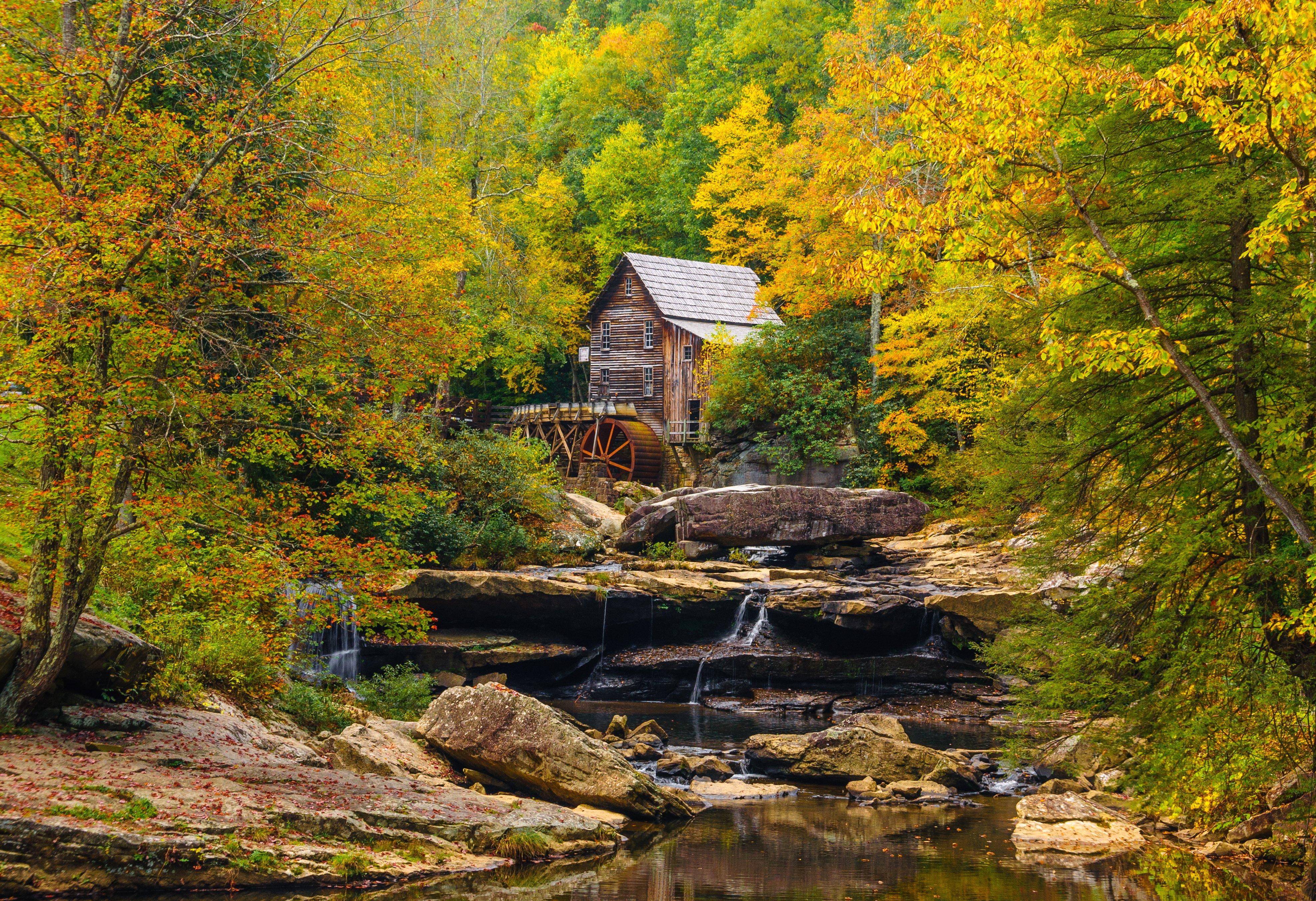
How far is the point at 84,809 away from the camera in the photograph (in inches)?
291

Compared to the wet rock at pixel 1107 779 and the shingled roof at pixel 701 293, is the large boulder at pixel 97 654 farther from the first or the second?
the shingled roof at pixel 701 293

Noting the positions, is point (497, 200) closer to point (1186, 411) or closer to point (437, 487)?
point (437, 487)

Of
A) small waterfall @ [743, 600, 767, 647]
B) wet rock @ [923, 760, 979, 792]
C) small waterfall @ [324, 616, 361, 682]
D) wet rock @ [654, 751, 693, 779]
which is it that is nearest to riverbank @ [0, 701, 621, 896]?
wet rock @ [654, 751, 693, 779]

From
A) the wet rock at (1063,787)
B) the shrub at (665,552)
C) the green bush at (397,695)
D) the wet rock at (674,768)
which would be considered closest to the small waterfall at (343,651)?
the green bush at (397,695)

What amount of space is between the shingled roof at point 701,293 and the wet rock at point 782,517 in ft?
42.7

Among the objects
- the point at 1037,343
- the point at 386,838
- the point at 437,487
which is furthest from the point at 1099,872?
the point at 437,487

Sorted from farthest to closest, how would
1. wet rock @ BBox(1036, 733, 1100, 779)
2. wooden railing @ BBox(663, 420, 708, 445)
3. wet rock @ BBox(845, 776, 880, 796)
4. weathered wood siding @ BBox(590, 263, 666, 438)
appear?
1. weathered wood siding @ BBox(590, 263, 666, 438)
2. wooden railing @ BBox(663, 420, 708, 445)
3. wet rock @ BBox(845, 776, 880, 796)
4. wet rock @ BBox(1036, 733, 1100, 779)

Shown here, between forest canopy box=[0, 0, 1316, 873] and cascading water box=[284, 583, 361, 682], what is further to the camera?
cascading water box=[284, 583, 361, 682]

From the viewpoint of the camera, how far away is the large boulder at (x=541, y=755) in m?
10.9

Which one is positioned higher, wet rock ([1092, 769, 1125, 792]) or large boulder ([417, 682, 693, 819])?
large boulder ([417, 682, 693, 819])

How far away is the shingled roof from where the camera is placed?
38.3m

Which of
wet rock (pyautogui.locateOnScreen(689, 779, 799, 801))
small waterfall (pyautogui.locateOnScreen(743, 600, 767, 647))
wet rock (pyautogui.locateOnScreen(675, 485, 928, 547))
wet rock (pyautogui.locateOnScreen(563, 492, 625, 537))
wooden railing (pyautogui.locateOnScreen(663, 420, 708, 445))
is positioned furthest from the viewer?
wooden railing (pyautogui.locateOnScreen(663, 420, 708, 445))

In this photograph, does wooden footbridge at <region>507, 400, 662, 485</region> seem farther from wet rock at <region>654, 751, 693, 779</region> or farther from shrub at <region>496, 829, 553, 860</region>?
shrub at <region>496, 829, 553, 860</region>

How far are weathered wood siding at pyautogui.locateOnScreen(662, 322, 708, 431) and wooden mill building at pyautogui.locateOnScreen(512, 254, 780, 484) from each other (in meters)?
0.04
